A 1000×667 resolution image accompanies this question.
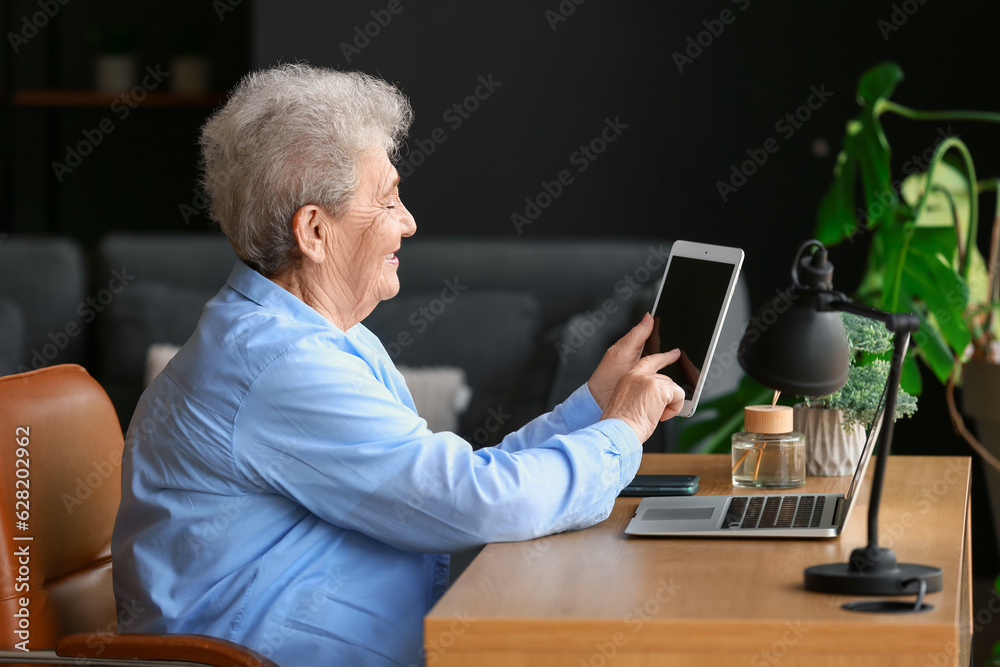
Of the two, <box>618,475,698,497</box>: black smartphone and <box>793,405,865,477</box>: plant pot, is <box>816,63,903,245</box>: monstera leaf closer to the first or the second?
<box>793,405,865,477</box>: plant pot

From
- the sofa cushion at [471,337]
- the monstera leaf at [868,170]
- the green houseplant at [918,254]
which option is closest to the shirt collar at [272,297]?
the green houseplant at [918,254]

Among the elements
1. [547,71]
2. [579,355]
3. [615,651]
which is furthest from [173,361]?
[547,71]

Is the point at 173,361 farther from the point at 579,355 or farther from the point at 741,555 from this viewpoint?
the point at 579,355

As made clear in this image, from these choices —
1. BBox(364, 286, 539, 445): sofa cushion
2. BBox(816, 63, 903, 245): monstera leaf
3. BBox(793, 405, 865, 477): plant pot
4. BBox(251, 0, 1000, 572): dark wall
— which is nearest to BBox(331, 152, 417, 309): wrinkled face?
BBox(793, 405, 865, 477): plant pot

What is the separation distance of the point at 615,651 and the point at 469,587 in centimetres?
17

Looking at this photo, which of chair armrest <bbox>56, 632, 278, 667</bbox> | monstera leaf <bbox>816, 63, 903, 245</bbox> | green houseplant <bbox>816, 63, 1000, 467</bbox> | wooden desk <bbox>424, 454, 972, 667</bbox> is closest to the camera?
wooden desk <bbox>424, 454, 972, 667</bbox>

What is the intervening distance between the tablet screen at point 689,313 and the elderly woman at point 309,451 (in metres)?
0.05

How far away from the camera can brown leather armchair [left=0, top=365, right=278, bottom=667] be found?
1.48m

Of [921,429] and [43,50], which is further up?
[43,50]

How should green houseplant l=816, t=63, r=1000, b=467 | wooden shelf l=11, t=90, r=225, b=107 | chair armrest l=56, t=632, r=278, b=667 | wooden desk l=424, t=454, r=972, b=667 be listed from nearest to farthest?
wooden desk l=424, t=454, r=972, b=667
chair armrest l=56, t=632, r=278, b=667
green houseplant l=816, t=63, r=1000, b=467
wooden shelf l=11, t=90, r=225, b=107

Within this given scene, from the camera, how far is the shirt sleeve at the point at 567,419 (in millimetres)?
1684

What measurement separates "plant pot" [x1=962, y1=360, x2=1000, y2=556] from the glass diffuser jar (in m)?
1.22

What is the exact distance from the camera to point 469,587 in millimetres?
1158

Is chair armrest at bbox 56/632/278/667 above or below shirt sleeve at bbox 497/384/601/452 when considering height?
below
